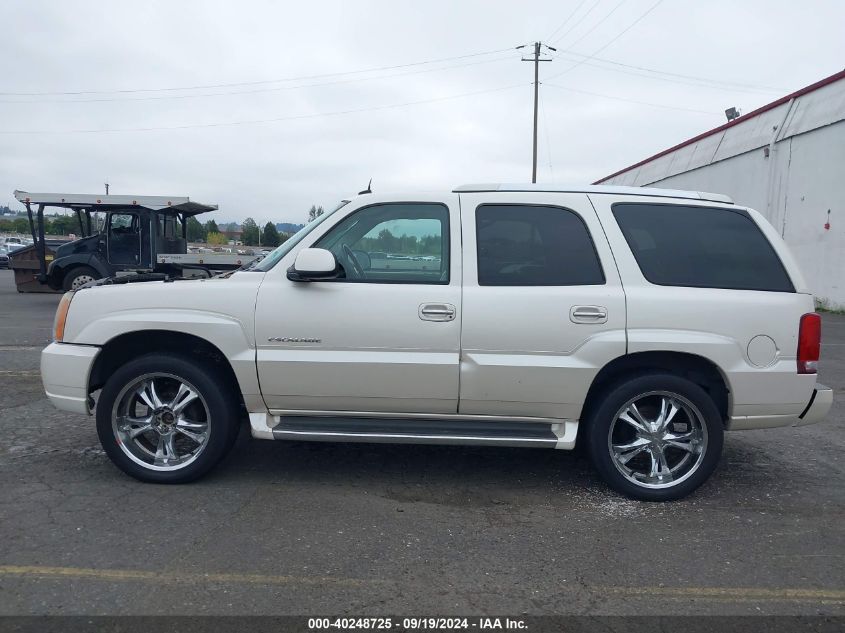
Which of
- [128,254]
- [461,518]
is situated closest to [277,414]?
[461,518]

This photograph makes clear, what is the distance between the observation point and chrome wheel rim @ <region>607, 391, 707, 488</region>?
4.23 m

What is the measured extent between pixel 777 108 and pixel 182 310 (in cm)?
1965

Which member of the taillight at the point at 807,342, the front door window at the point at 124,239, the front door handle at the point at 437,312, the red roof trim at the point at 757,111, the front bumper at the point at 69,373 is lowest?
the front bumper at the point at 69,373

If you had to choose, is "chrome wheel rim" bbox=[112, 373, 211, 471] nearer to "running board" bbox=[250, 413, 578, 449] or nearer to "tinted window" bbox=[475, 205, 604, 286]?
"running board" bbox=[250, 413, 578, 449]

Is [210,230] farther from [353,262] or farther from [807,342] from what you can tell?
[807,342]

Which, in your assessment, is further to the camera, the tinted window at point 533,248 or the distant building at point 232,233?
the distant building at point 232,233

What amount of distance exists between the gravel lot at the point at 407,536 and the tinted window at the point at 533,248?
1394 millimetres

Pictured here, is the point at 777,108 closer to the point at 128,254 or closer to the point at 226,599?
→ the point at 128,254

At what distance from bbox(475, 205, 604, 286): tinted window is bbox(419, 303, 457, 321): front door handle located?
264 millimetres

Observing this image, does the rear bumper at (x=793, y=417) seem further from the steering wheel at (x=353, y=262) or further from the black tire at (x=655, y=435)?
the steering wheel at (x=353, y=262)

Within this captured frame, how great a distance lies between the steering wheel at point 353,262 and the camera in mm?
4336

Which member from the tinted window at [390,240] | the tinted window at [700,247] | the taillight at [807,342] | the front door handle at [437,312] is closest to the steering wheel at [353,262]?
the tinted window at [390,240]

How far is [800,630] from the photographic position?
2887mm

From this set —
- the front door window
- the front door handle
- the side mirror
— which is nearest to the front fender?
the side mirror
